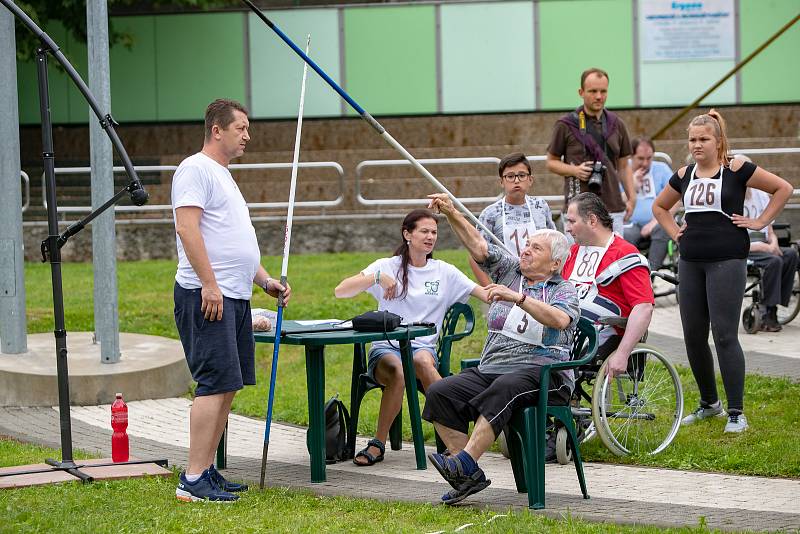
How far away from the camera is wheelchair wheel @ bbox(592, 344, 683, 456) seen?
7.82 metres

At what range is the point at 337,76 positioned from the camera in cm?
2158

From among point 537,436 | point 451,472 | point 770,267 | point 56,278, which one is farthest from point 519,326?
point 770,267

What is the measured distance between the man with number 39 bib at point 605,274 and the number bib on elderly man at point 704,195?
728 millimetres

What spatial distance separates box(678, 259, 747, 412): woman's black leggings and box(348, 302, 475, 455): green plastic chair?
1.51 m

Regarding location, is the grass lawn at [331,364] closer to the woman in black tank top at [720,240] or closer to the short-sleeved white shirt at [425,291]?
the woman in black tank top at [720,240]

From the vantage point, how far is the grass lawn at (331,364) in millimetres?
7719

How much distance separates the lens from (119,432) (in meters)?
7.47

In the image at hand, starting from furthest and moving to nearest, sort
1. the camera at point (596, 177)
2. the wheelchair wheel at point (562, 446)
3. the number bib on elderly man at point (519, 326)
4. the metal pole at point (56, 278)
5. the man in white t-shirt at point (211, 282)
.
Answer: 1. the camera at point (596, 177)
2. the wheelchair wheel at point (562, 446)
3. the metal pole at point (56, 278)
4. the number bib on elderly man at point (519, 326)
5. the man in white t-shirt at point (211, 282)

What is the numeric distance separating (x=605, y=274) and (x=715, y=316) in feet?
3.12

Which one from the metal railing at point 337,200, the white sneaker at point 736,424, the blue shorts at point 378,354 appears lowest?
the white sneaker at point 736,424

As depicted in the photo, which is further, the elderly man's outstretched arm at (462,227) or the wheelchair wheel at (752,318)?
the wheelchair wheel at (752,318)

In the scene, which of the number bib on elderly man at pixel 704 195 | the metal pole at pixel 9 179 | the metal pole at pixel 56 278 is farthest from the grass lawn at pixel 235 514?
the metal pole at pixel 9 179

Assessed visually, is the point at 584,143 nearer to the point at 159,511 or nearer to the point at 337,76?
the point at 159,511

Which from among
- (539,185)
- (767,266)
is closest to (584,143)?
(767,266)
